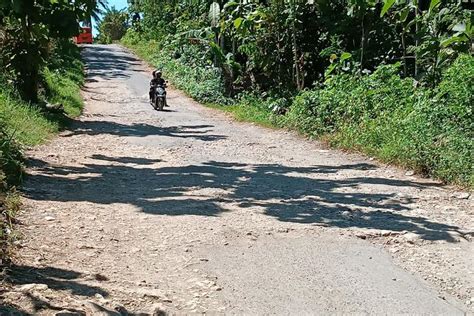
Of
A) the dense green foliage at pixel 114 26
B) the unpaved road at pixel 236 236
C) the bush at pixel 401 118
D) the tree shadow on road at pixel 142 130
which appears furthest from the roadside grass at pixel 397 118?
the dense green foliage at pixel 114 26

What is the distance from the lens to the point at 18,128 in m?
10.1

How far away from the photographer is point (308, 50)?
16500 millimetres

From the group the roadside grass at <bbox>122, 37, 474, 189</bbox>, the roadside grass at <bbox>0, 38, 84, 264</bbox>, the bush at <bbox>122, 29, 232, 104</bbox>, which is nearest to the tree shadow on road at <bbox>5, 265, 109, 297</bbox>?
the roadside grass at <bbox>0, 38, 84, 264</bbox>

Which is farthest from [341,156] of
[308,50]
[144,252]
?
[308,50]

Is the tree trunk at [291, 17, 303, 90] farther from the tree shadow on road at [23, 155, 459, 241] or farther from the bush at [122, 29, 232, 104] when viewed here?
the tree shadow on road at [23, 155, 459, 241]

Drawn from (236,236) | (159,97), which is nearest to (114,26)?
(159,97)

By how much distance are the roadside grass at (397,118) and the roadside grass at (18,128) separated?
506 centimetres

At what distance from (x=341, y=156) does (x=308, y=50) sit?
23.3 feet

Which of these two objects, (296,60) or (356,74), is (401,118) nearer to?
(356,74)

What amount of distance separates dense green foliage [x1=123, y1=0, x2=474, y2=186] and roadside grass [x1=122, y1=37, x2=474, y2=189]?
18 millimetres

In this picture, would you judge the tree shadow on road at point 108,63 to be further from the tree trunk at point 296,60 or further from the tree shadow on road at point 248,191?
the tree shadow on road at point 248,191

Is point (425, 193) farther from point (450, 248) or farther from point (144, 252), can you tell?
point (144, 252)

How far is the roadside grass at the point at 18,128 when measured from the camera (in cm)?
553

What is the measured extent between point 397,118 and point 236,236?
17.1ft
